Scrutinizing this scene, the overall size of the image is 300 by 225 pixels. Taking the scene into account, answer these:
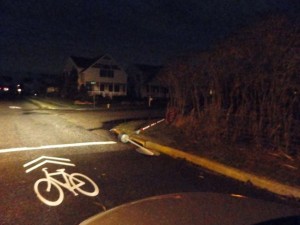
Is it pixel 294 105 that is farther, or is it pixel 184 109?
pixel 184 109

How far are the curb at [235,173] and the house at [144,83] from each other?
51632 mm

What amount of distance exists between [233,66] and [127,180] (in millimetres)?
4950

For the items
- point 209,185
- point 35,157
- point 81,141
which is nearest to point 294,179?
point 209,185

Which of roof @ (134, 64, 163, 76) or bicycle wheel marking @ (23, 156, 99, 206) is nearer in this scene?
bicycle wheel marking @ (23, 156, 99, 206)

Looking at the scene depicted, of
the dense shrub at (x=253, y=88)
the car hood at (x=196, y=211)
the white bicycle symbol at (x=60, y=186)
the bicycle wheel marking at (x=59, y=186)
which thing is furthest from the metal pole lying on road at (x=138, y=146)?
the car hood at (x=196, y=211)

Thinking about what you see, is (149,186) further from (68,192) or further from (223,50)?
(223,50)

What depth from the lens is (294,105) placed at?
8.73 metres

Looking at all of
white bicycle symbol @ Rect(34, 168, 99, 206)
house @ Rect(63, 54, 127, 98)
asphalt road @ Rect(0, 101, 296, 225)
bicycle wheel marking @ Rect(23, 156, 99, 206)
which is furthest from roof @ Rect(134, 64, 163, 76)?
white bicycle symbol @ Rect(34, 168, 99, 206)

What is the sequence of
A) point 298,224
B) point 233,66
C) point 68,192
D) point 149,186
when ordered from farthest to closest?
1. point 233,66
2. point 149,186
3. point 68,192
4. point 298,224

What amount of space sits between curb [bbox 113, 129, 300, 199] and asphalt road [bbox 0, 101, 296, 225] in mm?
263

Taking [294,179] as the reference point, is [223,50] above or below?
above

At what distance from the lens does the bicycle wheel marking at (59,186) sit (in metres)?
5.86

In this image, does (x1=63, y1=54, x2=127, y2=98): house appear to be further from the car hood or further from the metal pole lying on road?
the car hood

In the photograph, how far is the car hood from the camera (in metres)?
2.74
